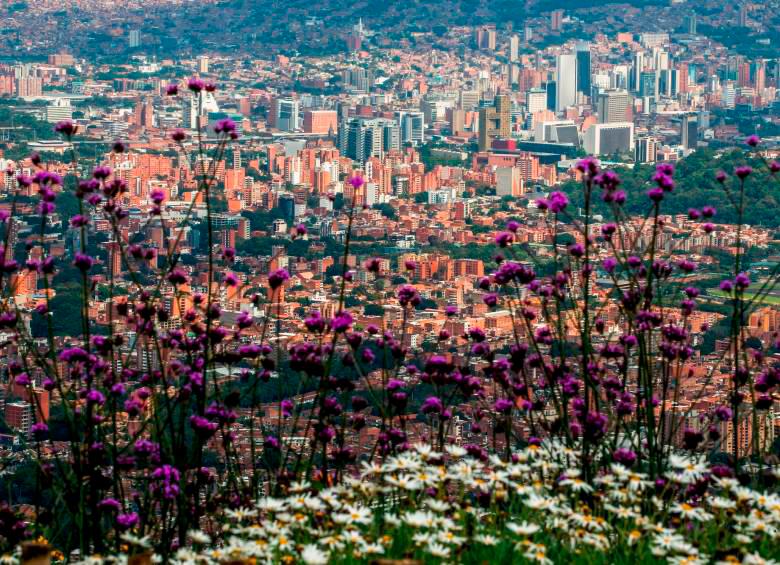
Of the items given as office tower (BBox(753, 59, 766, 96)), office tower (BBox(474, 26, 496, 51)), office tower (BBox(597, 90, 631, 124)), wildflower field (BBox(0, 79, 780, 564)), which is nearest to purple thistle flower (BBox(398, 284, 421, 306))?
wildflower field (BBox(0, 79, 780, 564))

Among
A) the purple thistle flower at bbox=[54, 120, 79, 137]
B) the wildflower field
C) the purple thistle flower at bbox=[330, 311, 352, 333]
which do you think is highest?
the purple thistle flower at bbox=[54, 120, 79, 137]

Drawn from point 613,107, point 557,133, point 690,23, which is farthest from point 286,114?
point 690,23

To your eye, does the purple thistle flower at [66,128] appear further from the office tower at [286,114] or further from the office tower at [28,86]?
the office tower at [28,86]

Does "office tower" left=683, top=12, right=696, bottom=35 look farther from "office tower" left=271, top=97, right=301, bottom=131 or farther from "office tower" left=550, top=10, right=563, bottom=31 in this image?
"office tower" left=271, top=97, right=301, bottom=131

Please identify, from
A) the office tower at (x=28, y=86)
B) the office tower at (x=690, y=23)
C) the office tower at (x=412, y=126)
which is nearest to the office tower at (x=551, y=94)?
the office tower at (x=412, y=126)

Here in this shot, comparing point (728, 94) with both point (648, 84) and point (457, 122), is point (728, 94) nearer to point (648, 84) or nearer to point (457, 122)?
point (648, 84)

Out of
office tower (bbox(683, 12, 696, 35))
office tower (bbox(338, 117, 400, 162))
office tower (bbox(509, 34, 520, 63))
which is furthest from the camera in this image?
office tower (bbox(683, 12, 696, 35))
